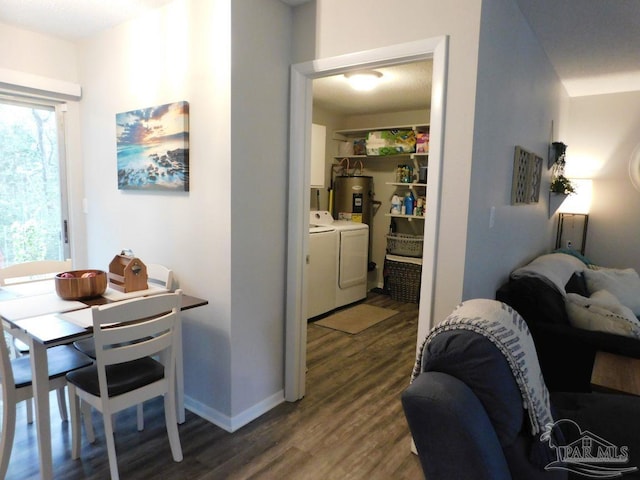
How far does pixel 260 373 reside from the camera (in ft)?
8.00

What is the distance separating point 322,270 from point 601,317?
2.40 m

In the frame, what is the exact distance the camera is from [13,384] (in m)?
1.79

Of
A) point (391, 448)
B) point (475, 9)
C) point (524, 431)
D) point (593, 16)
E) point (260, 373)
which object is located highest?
point (593, 16)

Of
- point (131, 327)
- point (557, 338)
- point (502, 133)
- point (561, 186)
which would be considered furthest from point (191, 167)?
point (561, 186)

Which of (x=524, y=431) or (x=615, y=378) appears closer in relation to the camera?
(x=524, y=431)

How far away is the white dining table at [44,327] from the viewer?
1.66m

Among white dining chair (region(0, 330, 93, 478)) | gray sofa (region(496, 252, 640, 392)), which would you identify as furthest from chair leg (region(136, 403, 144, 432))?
gray sofa (region(496, 252, 640, 392))

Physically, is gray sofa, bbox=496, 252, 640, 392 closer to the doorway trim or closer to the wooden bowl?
the doorway trim

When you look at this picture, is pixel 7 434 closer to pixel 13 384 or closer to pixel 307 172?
pixel 13 384

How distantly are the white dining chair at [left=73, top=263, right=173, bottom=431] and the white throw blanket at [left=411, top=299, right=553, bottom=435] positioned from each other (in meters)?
1.58

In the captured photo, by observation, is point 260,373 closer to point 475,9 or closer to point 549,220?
point 475,9

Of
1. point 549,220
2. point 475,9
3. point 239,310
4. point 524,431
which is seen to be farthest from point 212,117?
point 549,220

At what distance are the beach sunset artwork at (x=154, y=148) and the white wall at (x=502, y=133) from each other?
159 centimetres

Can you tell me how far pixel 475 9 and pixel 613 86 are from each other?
3473 millimetres
